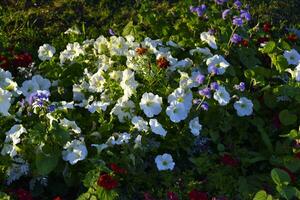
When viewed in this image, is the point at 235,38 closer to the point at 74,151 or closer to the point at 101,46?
the point at 101,46

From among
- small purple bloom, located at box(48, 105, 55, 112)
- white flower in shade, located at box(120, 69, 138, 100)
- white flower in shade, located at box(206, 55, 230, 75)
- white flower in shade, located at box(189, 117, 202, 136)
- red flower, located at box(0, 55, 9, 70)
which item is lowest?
red flower, located at box(0, 55, 9, 70)

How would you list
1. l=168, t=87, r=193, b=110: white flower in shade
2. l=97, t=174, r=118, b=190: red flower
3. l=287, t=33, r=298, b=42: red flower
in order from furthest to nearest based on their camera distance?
l=287, t=33, r=298, b=42: red flower < l=168, t=87, r=193, b=110: white flower in shade < l=97, t=174, r=118, b=190: red flower

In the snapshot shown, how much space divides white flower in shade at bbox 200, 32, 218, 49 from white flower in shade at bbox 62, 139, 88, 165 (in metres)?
1.82

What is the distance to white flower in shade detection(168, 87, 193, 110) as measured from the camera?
445 cm

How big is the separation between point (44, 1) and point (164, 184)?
3275mm

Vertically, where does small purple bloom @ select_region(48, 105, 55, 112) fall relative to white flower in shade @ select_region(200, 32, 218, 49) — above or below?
above

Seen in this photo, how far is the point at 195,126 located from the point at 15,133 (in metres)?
1.31

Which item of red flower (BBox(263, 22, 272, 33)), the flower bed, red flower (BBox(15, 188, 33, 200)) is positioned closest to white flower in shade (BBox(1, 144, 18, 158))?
the flower bed

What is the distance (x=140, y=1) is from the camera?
668 cm

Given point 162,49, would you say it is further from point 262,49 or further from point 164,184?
point 164,184

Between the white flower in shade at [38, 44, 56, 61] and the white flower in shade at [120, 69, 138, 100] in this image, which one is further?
the white flower in shade at [38, 44, 56, 61]

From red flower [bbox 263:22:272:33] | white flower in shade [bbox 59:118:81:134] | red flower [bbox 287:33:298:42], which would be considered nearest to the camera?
white flower in shade [bbox 59:118:81:134]

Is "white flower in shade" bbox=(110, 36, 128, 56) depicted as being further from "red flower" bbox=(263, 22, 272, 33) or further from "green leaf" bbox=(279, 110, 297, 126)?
"red flower" bbox=(263, 22, 272, 33)

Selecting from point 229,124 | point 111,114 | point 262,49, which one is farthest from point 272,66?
point 111,114
